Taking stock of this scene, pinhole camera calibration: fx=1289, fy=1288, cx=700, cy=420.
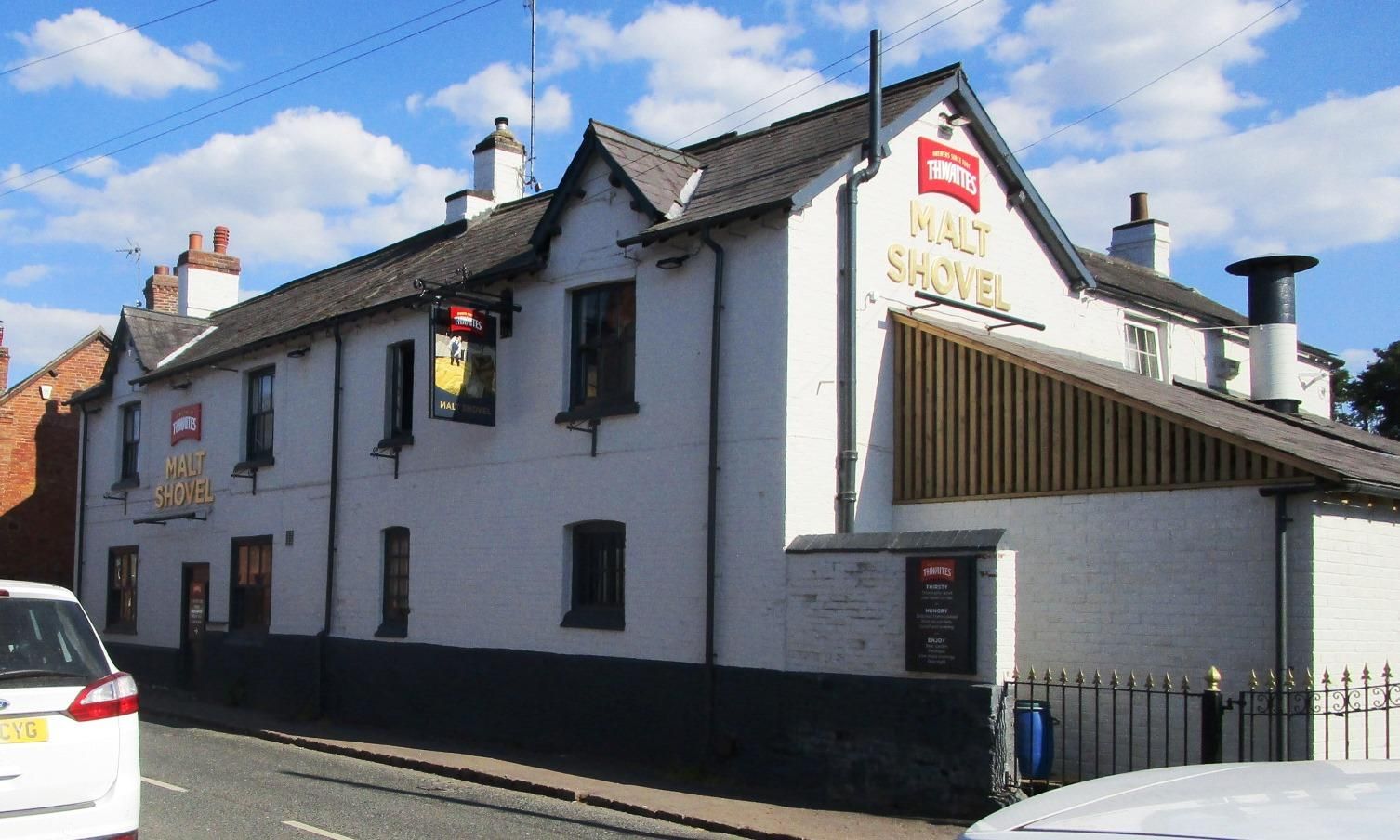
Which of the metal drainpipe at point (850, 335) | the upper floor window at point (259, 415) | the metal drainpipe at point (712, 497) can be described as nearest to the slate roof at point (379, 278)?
the upper floor window at point (259, 415)

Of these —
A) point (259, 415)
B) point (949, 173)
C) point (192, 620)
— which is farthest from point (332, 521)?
point (949, 173)

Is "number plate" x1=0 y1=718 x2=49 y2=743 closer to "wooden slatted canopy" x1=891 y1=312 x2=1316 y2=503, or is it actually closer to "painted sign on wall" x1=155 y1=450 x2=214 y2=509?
"wooden slatted canopy" x1=891 y1=312 x2=1316 y2=503

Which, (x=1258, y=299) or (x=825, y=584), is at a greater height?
(x=1258, y=299)

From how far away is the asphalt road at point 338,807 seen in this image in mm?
10227

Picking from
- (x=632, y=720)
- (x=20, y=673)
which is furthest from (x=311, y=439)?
(x=20, y=673)

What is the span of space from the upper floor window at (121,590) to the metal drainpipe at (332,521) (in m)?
7.86

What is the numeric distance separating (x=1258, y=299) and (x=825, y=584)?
8.60 metres

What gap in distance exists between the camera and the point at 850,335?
13516mm

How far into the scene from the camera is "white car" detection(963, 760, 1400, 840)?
9.98ft

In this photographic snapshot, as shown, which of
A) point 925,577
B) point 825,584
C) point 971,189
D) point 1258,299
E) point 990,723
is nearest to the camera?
point 990,723

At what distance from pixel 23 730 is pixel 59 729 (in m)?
0.18

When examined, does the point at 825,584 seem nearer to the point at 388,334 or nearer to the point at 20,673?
the point at 20,673

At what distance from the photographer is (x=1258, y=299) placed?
679 inches

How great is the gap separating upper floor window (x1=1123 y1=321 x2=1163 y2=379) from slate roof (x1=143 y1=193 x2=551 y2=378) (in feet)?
29.4
